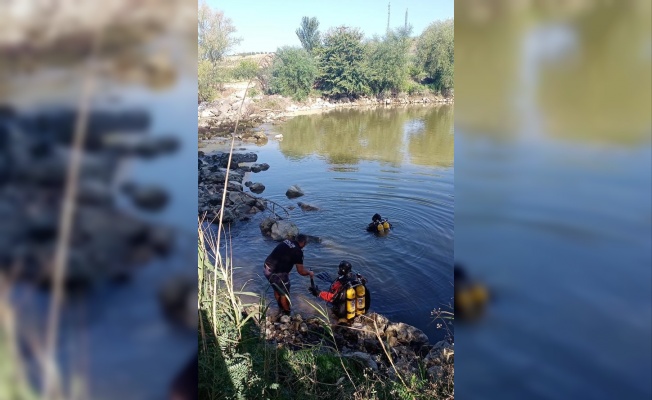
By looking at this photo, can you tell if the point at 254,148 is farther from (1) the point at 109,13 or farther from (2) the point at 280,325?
(1) the point at 109,13

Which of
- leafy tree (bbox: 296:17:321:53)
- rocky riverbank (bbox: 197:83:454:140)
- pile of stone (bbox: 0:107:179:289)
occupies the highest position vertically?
leafy tree (bbox: 296:17:321:53)

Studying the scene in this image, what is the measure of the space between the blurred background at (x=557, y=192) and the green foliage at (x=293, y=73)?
30.1 feet

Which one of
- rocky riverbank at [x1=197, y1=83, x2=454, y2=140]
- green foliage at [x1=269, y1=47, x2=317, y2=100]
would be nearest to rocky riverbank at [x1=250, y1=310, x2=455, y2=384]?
rocky riverbank at [x1=197, y1=83, x2=454, y2=140]

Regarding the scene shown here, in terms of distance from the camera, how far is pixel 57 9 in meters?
0.57

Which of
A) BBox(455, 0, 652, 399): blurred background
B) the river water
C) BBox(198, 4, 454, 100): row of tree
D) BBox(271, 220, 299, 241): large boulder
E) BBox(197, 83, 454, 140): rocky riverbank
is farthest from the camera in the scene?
BBox(198, 4, 454, 100): row of tree

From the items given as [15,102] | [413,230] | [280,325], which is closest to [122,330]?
[15,102]

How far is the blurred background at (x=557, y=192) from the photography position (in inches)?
22.1

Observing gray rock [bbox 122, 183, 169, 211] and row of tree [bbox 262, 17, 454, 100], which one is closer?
gray rock [bbox 122, 183, 169, 211]

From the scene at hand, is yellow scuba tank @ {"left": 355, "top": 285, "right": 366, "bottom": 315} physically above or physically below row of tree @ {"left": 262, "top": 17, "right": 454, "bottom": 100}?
below

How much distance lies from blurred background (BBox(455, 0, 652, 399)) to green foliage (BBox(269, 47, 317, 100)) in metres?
9.17

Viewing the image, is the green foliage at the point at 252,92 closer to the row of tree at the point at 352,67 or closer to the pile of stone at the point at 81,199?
the row of tree at the point at 352,67

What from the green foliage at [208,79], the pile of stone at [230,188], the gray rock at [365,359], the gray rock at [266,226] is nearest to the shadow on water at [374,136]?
the pile of stone at [230,188]

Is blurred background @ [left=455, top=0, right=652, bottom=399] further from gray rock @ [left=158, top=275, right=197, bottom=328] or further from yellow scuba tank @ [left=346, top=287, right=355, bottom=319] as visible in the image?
yellow scuba tank @ [left=346, top=287, right=355, bottom=319]

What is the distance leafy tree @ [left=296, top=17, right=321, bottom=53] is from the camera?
32.6ft
